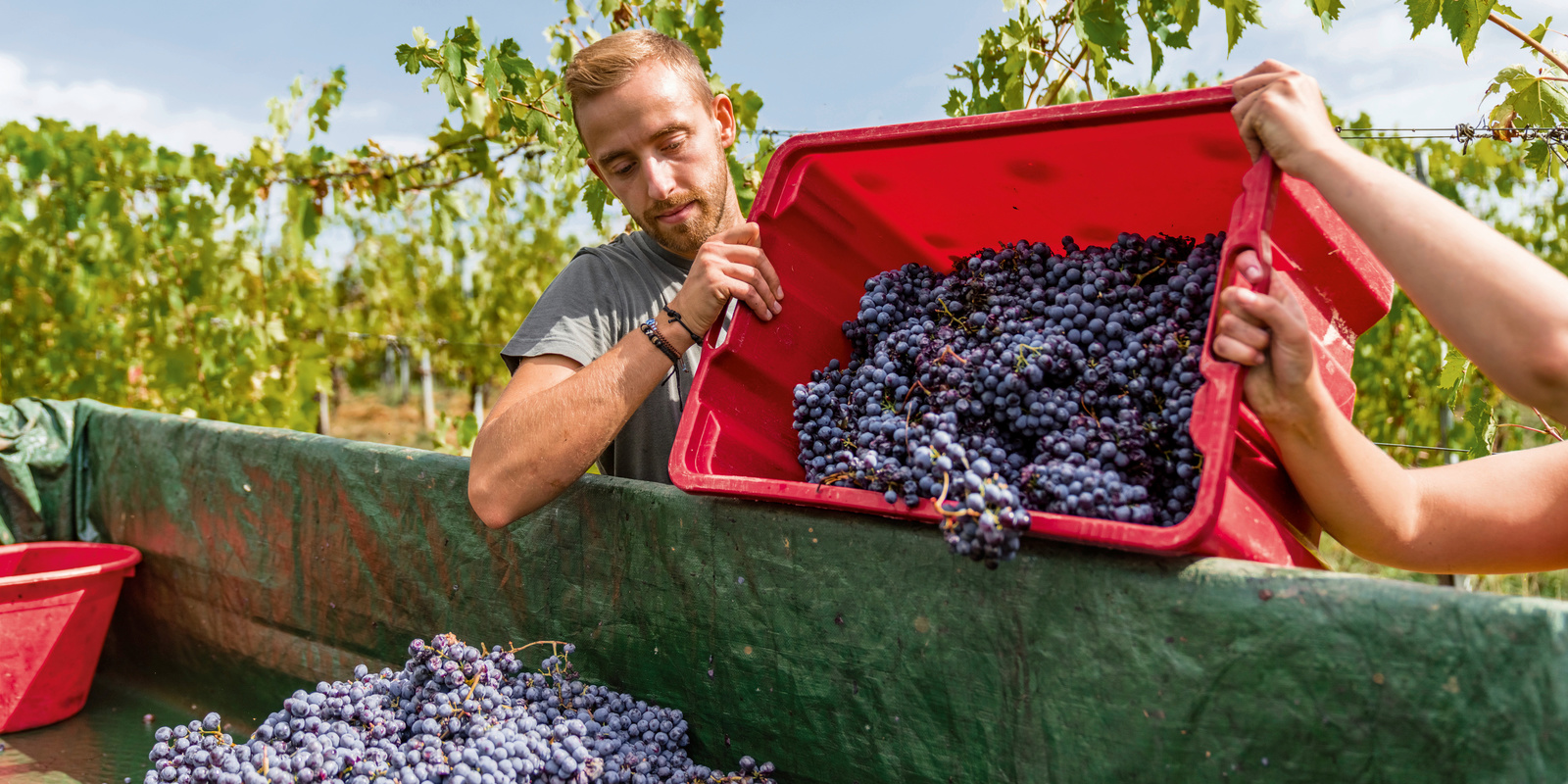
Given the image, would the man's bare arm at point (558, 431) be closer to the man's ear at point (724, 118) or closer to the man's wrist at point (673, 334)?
the man's wrist at point (673, 334)

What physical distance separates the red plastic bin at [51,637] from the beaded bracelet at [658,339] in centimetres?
166

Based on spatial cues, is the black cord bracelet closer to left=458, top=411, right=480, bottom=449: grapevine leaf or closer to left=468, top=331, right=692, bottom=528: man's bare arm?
left=468, top=331, right=692, bottom=528: man's bare arm

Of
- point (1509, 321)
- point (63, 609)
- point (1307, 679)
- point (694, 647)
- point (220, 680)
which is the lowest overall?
point (220, 680)

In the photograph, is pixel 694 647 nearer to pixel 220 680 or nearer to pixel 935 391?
pixel 935 391

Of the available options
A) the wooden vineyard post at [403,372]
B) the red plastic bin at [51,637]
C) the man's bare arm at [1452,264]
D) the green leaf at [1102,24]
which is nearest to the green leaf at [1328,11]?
the green leaf at [1102,24]

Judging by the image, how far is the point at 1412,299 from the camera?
A: 97 cm

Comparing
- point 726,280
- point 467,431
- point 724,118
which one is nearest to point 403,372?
point 467,431

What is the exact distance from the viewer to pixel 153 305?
4.45 meters

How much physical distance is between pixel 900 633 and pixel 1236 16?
166 cm

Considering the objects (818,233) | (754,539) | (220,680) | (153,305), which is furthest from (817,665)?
(153,305)

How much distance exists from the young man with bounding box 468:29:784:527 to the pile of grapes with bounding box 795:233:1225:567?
27 centimetres

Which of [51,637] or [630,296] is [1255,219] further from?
[51,637]

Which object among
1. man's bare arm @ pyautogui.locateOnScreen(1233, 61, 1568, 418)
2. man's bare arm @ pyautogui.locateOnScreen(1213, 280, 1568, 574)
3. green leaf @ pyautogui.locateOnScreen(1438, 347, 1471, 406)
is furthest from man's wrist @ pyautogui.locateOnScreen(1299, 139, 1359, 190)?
green leaf @ pyautogui.locateOnScreen(1438, 347, 1471, 406)

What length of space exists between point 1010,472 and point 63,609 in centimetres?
236
